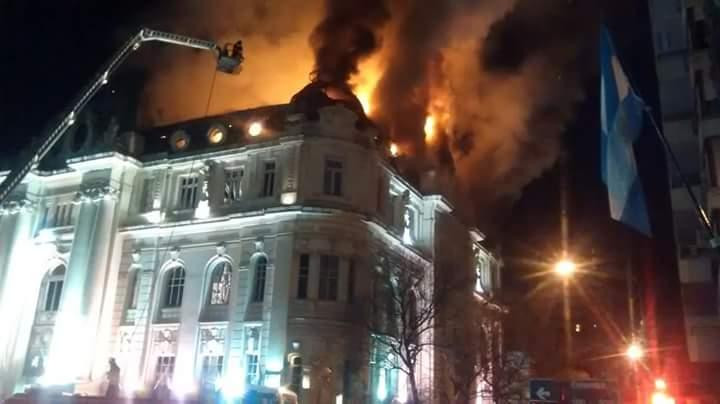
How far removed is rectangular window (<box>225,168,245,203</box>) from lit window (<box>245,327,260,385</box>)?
9.20 metres

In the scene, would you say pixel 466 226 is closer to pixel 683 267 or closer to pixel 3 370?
pixel 683 267

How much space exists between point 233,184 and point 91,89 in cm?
2160

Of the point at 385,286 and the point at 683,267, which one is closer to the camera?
the point at 683,267

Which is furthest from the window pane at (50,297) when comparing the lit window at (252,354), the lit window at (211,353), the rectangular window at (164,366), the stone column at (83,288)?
the lit window at (252,354)

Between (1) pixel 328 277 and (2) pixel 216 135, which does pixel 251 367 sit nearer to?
(1) pixel 328 277

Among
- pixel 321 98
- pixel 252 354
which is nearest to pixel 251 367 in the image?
pixel 252 354

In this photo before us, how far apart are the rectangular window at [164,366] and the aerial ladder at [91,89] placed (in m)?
20.8

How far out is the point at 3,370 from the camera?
43.4 m

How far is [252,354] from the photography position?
37.1 meters

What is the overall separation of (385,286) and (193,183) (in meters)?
15.2

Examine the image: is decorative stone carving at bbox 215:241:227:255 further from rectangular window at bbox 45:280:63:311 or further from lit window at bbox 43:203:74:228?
rectangular window at bbox 45:280:63:311

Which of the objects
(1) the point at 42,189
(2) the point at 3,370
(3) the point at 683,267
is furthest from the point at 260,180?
(3) the point at 683,267

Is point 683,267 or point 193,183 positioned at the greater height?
point 193,183

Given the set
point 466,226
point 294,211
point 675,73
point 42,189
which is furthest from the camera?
point 466,226
